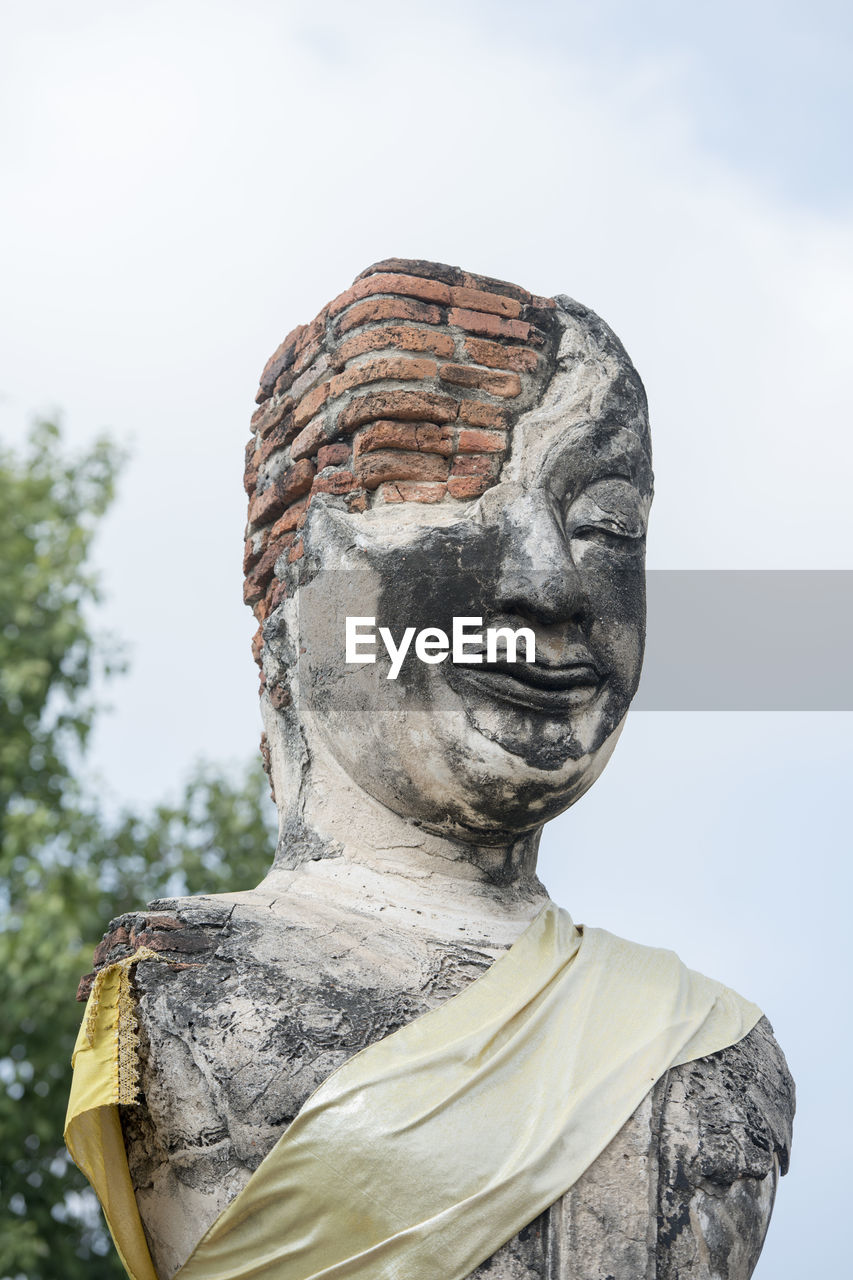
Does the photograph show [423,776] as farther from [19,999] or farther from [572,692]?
[19,999]

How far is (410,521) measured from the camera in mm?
4512

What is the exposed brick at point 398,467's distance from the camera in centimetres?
457

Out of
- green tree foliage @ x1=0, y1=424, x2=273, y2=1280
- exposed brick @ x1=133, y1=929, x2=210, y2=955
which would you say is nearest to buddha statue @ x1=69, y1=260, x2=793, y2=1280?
exposed brick @ x1=133, y1=929, x2=210, y2=955

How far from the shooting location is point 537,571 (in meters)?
4.37

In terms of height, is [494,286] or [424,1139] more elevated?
[494,286]

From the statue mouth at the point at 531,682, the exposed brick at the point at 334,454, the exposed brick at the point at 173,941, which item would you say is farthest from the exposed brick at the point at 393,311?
the exposed brick at the point at 173,941

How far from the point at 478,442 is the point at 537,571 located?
497 mm

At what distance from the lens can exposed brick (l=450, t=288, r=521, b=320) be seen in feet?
15.7

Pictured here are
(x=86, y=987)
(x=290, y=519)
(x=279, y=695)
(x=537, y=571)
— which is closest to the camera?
(x=86, y=987)

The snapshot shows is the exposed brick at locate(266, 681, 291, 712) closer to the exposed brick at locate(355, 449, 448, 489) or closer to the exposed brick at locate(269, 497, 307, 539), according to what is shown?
the exposed brick at locate(269, 497, 307, 539)

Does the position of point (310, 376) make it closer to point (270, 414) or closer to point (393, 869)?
point (270, 414)

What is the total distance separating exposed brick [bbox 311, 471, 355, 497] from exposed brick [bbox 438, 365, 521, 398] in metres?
0.42

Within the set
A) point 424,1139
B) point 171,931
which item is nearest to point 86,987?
point 171,931

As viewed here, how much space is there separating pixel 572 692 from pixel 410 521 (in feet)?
2.26
